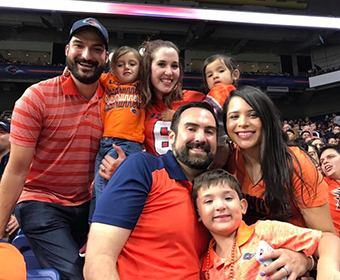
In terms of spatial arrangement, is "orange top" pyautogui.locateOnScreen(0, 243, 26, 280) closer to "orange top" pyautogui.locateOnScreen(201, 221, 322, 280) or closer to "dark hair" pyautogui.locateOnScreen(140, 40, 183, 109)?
"orange top" pyautogui.locateOnScreen(201, 221, 322, 280)

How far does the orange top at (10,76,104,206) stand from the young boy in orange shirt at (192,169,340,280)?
84cm

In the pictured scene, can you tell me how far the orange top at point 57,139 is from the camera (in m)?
1.76

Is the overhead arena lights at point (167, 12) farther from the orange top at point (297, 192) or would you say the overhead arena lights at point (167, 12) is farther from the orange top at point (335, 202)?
the orange top at point (297, 192)

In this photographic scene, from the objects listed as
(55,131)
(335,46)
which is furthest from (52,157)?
(335,46)

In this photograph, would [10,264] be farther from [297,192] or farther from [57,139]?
[297,192]

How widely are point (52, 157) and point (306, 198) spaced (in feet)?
4.99

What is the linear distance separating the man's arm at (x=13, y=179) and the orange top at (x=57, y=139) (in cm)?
9

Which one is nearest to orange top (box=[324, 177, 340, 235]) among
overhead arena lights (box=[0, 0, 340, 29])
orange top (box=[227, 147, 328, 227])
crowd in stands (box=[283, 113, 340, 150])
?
crowd in stands (box=[283, 113, 340, 150])

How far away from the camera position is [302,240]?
1322 millimetres

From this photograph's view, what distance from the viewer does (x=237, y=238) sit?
4.47 feet

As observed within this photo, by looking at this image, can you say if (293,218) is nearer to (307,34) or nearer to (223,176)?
(223,176)

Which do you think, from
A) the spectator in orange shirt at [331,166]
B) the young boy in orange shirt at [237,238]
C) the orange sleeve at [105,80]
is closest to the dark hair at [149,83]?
the orange sleeve at [105,80]

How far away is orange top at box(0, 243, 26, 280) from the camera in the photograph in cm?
100

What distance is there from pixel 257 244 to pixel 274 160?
1.55ft
